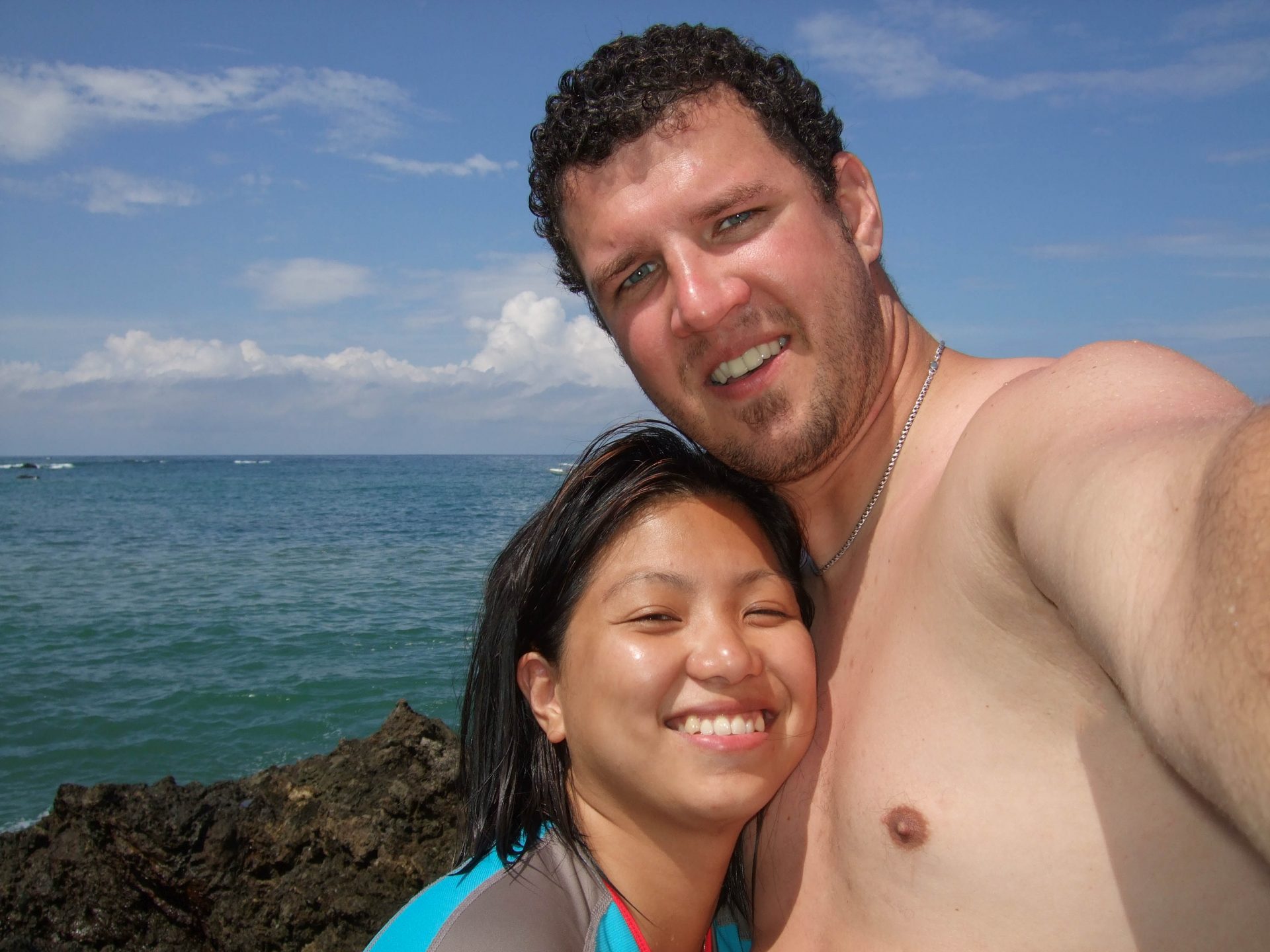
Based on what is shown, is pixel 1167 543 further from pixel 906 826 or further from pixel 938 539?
pixel 906 826

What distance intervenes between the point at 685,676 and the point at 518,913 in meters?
0.68

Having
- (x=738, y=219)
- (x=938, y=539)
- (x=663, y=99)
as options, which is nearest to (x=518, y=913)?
(x=938, y=539)

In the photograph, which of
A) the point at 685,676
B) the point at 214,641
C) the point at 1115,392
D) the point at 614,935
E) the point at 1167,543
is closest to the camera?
the point at 1167,543

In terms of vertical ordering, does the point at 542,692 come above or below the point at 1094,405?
below

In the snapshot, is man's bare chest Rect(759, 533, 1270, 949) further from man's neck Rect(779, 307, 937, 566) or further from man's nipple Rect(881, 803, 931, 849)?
man's neck Rect(779, 307, 937, 566)

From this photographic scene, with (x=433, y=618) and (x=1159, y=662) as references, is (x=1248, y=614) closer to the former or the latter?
(x=1159, y=662)

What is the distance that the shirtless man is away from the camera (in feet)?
3.40

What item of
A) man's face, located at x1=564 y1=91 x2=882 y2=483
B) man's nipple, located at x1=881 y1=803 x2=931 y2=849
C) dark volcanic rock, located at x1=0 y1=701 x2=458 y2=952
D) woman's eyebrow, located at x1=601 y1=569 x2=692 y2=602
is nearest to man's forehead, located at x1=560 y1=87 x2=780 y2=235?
man's face, located at x1=564 y1=91 x2=882 y2=483

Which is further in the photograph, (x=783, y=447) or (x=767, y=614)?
(x=783, y=447)

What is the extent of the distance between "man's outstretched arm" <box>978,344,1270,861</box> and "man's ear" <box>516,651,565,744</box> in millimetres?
1487

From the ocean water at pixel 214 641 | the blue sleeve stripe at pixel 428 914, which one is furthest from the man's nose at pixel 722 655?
the ocean water at pixel 214 641

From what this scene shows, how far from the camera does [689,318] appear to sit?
2523 mm

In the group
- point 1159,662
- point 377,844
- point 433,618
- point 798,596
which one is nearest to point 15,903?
point 377,844

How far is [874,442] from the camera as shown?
8.73 ft
